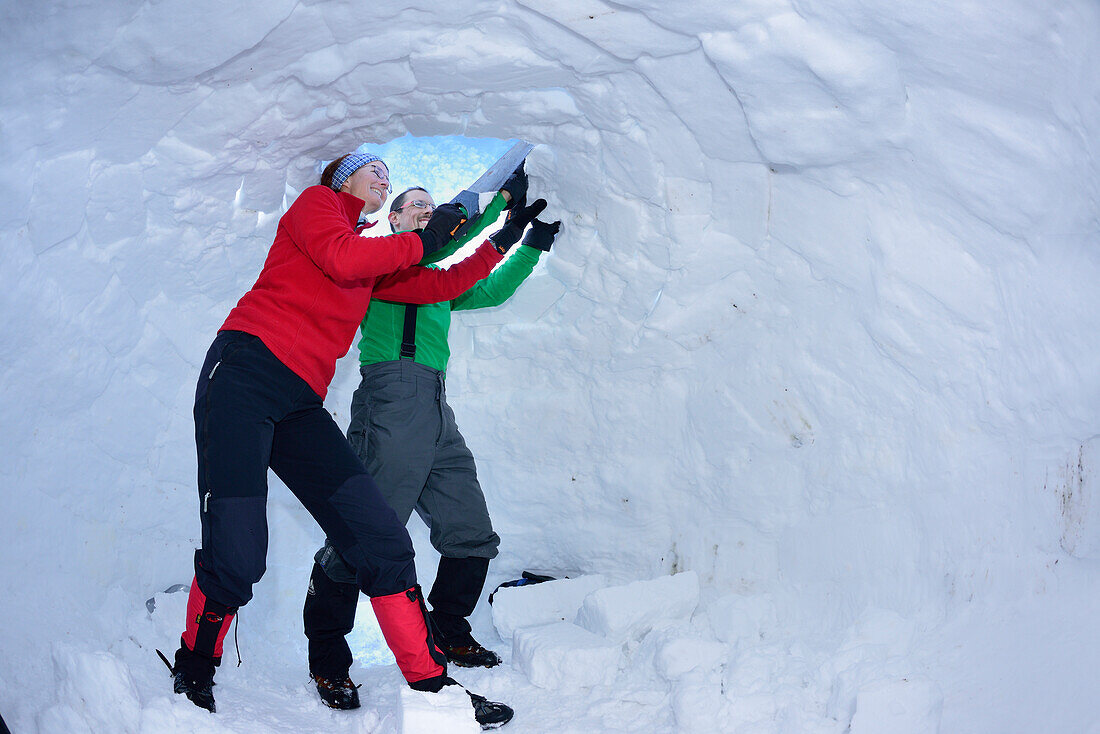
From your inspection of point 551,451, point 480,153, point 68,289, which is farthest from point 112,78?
point 551,451

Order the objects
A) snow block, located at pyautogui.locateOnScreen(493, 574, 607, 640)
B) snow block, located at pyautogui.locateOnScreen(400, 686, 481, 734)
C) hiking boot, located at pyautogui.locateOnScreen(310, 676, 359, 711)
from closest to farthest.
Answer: snow block, located at pyautogui.locateOnScreen(400, 686, 481, 734), hiking boot, located at pyautogui.locateOnScreen(310, 676, 359, 711), snow block, located at pyautogui.locateOnScreen(493, 574, 607, 640)

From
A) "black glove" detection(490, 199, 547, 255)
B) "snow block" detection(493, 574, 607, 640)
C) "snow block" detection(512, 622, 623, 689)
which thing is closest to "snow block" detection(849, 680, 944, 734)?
"snow block" detection(512, 622, 623, 689)

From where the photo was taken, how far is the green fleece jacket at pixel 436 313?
2.75 m

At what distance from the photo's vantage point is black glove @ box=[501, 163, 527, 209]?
294 centimetres

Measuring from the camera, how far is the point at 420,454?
103 inches

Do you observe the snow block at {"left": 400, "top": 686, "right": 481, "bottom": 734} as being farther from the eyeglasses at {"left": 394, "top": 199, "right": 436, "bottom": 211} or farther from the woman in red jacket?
the eyeglasses at {"left": 394, "top": 199, "right": 436, "bottom": 211}

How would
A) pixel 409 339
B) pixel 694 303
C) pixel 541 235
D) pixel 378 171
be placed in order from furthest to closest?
pixel 541 235, pixel 694 303, pixel 409 339, pixel 378 171

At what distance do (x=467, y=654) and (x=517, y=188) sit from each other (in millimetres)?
1549

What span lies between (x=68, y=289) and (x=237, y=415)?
2.43ft

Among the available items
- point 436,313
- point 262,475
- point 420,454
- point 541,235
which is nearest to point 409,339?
point 436,313

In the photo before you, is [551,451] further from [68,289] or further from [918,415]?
[68,289]

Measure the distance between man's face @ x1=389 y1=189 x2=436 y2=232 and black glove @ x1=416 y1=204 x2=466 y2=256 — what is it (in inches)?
18.2

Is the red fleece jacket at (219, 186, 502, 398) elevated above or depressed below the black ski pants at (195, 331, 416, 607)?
above

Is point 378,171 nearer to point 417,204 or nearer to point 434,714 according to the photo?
point 417,204
